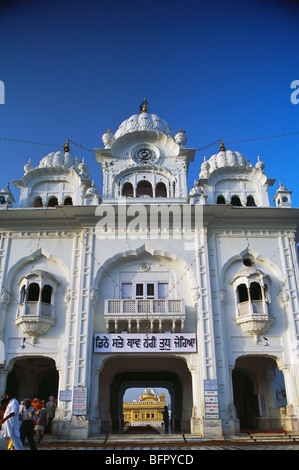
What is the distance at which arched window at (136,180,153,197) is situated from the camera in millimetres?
21672

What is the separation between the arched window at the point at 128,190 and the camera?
21616mm

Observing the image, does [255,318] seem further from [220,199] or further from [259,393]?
[220,199]

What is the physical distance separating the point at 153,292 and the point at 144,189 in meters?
7.12

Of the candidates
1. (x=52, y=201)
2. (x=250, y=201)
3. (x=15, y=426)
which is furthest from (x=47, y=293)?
(x=250, y=201)

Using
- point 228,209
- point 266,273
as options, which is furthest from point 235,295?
point 228,209

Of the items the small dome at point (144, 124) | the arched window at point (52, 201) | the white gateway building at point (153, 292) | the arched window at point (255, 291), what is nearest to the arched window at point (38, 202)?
the white gateway building at point (153, 292)

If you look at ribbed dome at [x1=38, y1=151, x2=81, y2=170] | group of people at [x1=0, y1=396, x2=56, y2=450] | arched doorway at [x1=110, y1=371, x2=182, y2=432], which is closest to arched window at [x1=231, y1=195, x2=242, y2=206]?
ribbed dome at [x1=38, y1=151, x2=81, y2=170]

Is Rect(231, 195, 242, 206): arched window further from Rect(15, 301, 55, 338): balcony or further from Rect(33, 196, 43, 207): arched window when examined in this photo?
Rect(15, 301, 55, 338): balcony

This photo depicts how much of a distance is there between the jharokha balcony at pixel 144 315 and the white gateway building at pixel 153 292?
6cm

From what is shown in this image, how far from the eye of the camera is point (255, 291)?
58.7 feet

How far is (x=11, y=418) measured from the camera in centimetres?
858

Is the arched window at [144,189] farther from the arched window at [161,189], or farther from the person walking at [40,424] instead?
the person walking at [40,424]
